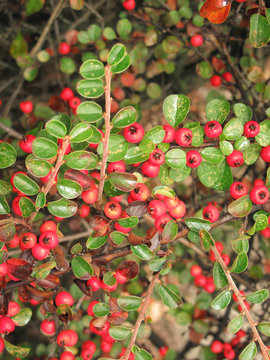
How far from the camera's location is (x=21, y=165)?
1.90 metres

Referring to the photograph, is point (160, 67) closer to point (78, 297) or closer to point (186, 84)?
point (186, 84)

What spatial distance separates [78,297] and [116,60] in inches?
60.7

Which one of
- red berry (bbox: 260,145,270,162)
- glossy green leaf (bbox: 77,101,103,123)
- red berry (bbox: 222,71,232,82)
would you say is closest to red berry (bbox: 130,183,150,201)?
glossy green leaf (bbox: 77,101,103,123)

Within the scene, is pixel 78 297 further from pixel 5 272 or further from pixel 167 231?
pixel 167 231

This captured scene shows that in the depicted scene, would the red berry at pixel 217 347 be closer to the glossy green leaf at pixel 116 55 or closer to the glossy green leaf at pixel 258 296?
the glossy green leaf at pixel 258 296

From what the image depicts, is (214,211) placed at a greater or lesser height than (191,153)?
lesser

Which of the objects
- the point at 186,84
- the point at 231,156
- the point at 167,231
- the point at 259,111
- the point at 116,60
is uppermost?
the point at 116,60

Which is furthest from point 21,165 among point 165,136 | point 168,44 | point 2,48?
point 2,48

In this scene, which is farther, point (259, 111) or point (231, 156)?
point (259, 111)

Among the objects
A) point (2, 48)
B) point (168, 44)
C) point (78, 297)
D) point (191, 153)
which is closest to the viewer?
point (191, 153)

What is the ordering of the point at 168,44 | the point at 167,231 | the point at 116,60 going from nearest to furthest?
the point at 116,60 → the point at 167,231 → the point at 168,44

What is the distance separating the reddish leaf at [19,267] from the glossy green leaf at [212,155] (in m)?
0.87

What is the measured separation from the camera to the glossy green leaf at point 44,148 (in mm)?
1253

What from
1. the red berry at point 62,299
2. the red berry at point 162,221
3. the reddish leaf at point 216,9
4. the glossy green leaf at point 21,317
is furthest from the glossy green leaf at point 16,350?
the reddish leaf at point 216,9
